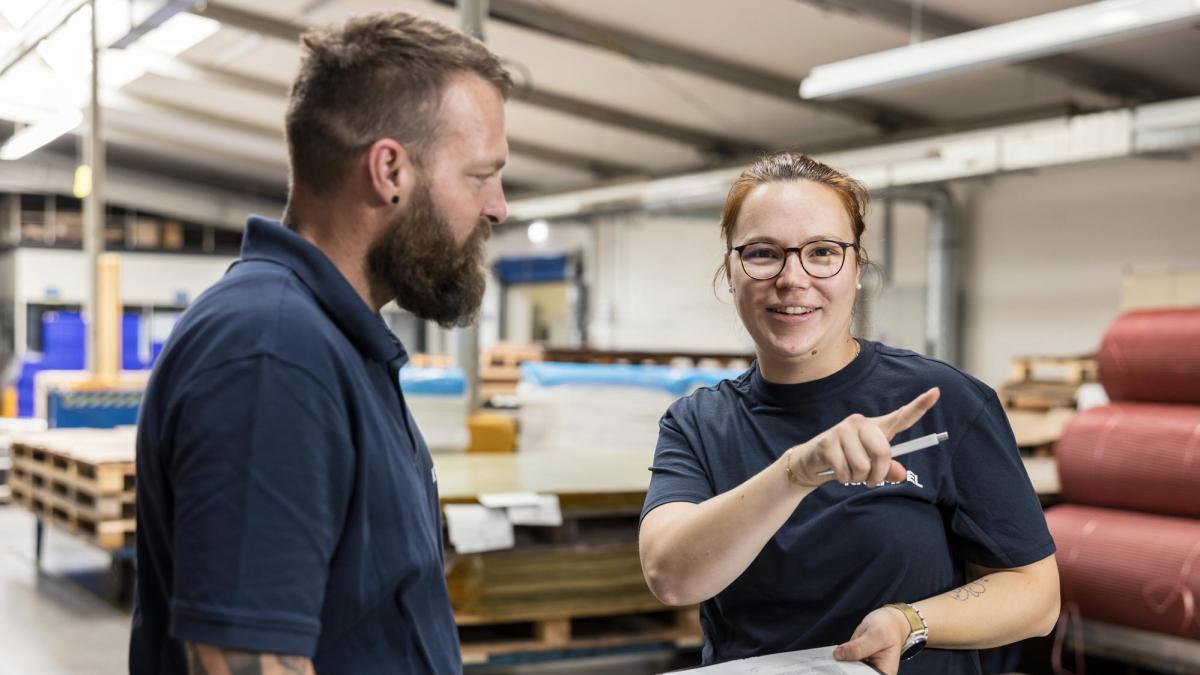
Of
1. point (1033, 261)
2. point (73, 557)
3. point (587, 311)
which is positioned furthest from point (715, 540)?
point (587, 311)

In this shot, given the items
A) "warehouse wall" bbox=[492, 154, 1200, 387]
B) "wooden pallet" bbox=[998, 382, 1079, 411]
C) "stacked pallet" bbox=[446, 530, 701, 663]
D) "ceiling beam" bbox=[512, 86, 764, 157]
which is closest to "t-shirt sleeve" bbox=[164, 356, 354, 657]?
"stacked pallet" bbox=[446, 530, 701, 663]

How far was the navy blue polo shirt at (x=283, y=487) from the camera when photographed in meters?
1.17

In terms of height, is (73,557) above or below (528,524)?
below

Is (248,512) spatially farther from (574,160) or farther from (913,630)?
(574,160)

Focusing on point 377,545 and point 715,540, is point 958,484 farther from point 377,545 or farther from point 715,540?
point 377,545

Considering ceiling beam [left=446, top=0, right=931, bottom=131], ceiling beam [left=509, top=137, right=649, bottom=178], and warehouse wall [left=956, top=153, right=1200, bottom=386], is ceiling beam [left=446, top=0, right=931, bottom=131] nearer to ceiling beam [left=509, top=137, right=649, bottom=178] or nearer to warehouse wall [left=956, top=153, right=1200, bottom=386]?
warehouse wall [left=956, top=153, right=1200, bottom=386]

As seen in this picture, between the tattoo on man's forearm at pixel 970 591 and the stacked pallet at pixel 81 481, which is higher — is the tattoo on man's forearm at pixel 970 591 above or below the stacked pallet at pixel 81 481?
above

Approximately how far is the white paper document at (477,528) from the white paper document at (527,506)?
32 millimetres

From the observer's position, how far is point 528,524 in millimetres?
4344

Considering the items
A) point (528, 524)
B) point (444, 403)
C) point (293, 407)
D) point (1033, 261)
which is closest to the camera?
point (293, 407)

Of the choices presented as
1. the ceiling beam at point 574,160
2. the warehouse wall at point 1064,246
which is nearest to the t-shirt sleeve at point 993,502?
the warehouse wall at point 1064,246

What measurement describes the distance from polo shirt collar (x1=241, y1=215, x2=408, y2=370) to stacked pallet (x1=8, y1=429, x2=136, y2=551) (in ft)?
18.0

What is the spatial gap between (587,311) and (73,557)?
12.8 metres

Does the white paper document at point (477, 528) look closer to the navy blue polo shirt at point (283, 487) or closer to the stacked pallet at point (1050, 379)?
the navy blue polo shirt at point (283, 487)
